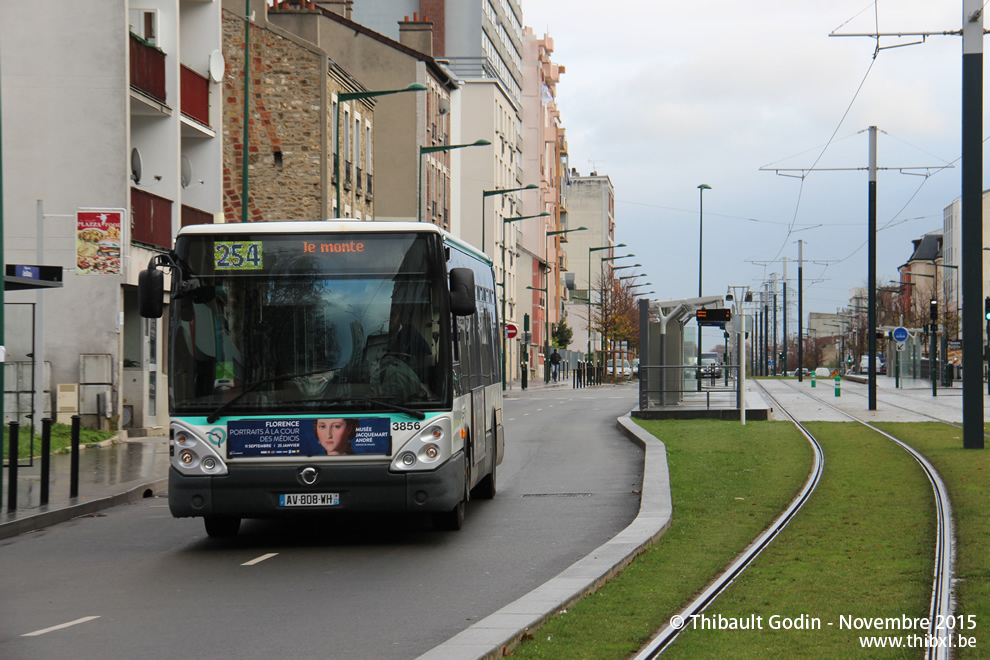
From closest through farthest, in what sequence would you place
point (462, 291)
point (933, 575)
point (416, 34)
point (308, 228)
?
point (933, 575), point (462, 291), point (308, 228), point (416, 34)

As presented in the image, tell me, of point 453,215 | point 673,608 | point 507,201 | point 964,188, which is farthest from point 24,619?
point 507,201

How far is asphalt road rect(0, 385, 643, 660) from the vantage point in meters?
7.96

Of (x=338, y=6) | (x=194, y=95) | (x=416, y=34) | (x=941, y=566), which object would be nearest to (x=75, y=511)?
(x=941, y=566)

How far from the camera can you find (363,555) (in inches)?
461

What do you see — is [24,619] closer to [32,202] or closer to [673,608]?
[673,608]

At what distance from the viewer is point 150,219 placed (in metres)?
28.4

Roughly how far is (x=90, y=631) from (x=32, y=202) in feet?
64.9

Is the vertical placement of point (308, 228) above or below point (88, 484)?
above

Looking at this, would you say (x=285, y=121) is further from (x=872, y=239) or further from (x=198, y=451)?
(x=198, y=451)

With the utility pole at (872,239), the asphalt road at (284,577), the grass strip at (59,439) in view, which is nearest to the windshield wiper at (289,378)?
the asphalt road at (284,577)

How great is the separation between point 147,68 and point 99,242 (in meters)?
9.30

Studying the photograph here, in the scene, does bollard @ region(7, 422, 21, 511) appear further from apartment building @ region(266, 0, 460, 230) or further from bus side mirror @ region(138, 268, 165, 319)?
apartment building @ region(266, 0, 460, 230)

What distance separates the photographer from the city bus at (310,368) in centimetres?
1171

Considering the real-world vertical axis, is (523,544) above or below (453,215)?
below
